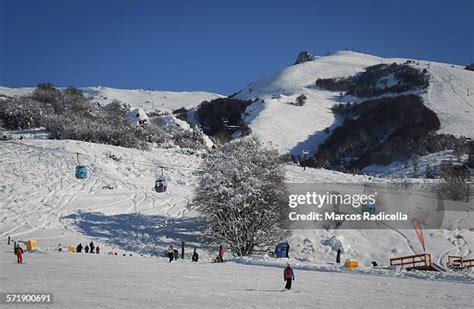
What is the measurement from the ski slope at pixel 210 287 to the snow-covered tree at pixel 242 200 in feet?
35.7

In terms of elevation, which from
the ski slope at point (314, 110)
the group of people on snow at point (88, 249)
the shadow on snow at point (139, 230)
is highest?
the ski slope at point (314, 110)

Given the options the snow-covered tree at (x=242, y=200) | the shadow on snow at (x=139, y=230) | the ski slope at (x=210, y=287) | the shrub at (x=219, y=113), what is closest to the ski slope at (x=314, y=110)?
the shrub at (x=219, y=113)

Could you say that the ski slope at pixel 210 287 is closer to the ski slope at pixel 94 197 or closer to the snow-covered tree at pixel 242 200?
the snow-covered tree at pixel 242 200

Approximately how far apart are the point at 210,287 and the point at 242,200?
1810cm

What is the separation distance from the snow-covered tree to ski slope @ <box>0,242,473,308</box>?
10.9 m

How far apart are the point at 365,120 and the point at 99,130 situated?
265 ft

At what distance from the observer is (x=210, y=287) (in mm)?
19625

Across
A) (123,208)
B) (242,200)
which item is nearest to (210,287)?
(242,200)

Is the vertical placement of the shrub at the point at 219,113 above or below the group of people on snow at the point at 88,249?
above

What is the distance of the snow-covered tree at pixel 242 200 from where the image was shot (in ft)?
124

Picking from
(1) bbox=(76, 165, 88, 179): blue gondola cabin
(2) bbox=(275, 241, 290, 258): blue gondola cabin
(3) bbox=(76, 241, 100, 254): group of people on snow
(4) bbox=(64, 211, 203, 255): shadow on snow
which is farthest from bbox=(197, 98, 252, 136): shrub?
(2) bbox=(275, 241, 290, 258): blue gondola cabin

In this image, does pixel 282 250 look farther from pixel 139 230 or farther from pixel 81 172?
pixel 81 172

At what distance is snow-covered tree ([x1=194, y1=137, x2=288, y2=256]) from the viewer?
37.9m

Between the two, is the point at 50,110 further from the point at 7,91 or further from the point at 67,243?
the point at 7,91
